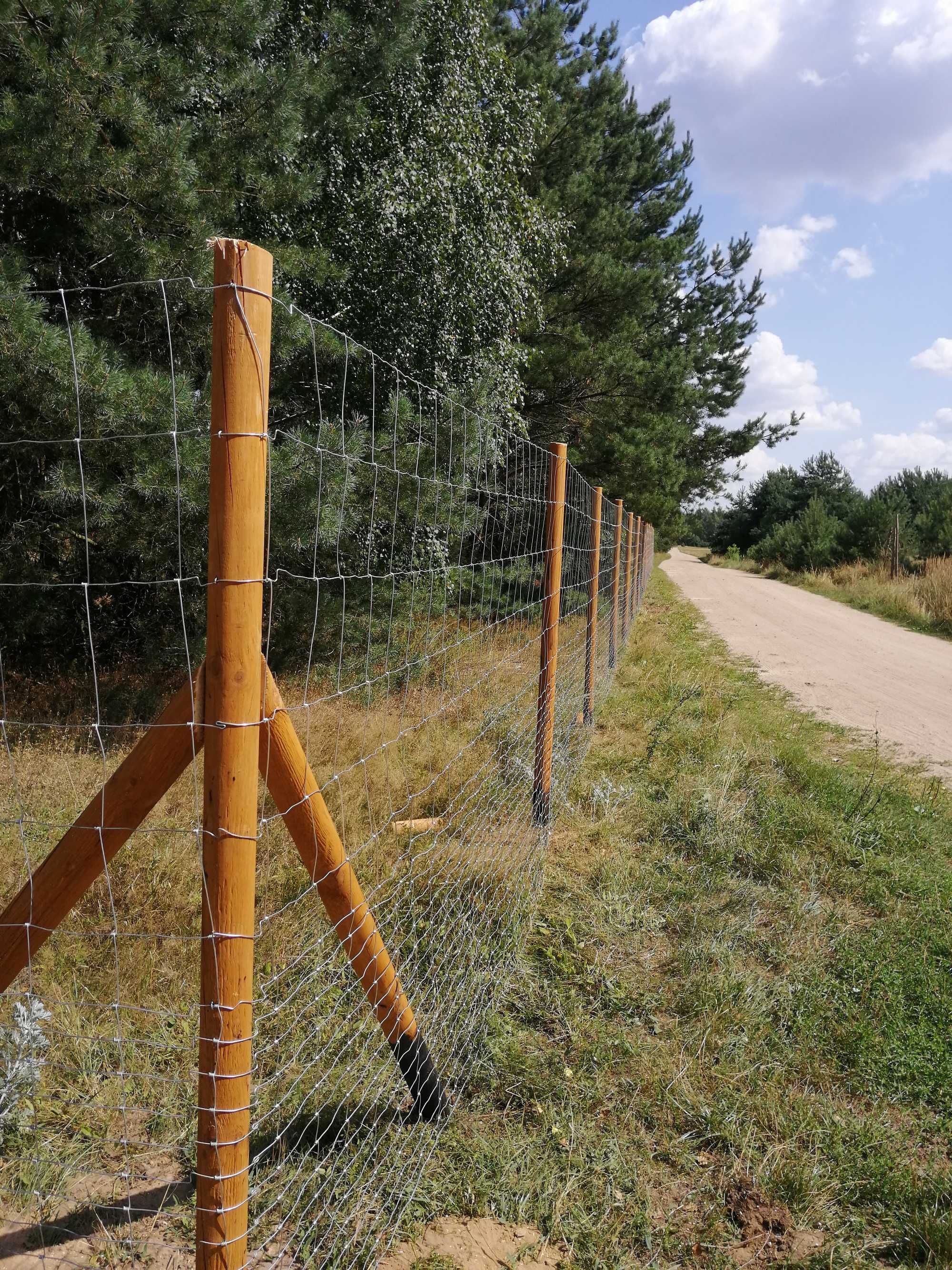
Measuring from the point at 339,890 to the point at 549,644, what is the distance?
7.66 feet

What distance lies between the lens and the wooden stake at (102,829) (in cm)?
134

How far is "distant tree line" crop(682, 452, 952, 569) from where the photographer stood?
25938mm

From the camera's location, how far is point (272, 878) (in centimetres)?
320

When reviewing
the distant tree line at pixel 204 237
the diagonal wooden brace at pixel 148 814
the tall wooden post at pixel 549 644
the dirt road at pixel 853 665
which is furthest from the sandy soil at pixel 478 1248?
the dirt road at pixel 853 665

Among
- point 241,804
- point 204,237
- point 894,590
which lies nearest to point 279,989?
point 241,804

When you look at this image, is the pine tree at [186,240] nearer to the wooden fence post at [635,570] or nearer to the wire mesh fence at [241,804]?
the wire mesh fence at [241,804]

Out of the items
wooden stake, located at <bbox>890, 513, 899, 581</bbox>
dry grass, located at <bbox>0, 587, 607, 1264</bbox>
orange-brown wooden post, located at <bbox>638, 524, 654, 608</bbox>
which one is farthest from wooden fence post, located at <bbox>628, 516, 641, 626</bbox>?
wooden stake, located at <bbox>890, 513, 899, 581</bbox>

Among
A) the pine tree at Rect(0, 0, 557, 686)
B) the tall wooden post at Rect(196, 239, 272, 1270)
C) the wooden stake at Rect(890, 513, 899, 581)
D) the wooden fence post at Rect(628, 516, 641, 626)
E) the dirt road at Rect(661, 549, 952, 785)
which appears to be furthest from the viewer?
the wooden stake at Rect(890, 513, 899, 581)

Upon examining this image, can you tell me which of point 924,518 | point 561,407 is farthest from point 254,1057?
point 924,518

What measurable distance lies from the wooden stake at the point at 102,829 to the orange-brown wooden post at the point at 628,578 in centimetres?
883

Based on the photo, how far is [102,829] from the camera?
4.60ft

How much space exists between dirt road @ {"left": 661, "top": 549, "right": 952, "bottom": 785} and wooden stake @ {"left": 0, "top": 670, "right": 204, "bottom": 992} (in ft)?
17.5

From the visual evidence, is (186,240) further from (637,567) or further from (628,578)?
(637,567)

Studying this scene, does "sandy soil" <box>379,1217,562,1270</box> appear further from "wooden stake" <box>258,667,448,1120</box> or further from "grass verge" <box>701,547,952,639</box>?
"grass verge" <box>701,547,952,639</box>
